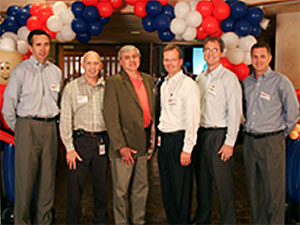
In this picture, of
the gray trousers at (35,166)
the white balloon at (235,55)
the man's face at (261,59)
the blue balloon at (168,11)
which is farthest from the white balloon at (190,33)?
the gray trousers at (35,166)

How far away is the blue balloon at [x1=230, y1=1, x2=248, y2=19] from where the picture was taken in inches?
162

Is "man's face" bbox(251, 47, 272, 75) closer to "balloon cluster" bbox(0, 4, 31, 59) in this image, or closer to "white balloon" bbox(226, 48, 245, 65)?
"white balloon" bbox(226, 48, 245, 65)

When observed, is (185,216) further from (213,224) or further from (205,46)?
(205,46)

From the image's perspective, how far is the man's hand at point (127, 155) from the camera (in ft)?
8.91

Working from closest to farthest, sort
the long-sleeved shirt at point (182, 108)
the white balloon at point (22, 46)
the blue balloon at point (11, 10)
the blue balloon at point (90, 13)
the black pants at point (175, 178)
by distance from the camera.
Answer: the long-sleeved shirt at point (182, 108) → the black pants at point (175, 178) → the blue balloon at point (11, 10) → the white balloon at point (22, 46) → the blue balloon at point (90, 13)

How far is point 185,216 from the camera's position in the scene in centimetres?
275

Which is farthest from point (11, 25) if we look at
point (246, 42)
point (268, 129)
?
point (268, 129)

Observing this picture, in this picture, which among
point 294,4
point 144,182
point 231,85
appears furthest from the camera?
point 294,4

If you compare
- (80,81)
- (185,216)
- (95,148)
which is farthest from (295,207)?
(80,81)

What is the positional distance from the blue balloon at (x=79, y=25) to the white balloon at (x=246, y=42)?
2080mm

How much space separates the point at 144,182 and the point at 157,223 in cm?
48

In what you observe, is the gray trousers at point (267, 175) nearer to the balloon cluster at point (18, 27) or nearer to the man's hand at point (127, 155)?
the man's hand at point (127, 155)

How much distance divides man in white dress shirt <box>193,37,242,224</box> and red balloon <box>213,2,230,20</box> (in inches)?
63.7

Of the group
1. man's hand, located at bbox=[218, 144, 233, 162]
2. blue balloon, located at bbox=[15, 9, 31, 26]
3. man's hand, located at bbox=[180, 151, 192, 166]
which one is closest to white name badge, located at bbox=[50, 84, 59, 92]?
man's hand, located at bbox=[180, 151, 192, 166]
